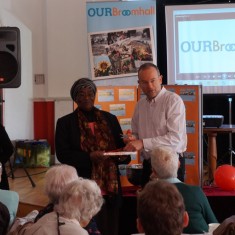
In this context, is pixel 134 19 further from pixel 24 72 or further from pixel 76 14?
pixel 24 72

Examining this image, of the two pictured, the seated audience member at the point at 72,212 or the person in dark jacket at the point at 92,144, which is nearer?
the seated audience member at the point at 72,212

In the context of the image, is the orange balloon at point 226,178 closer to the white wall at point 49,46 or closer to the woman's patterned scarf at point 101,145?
the woman's patterned scarf at point 101,145

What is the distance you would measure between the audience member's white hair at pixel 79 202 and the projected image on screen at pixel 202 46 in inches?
167

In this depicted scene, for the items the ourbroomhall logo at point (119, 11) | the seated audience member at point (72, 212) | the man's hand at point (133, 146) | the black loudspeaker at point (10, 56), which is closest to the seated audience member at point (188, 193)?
the man's hand at point (133, 146)

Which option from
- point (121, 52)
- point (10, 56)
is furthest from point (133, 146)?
point (121, 52)

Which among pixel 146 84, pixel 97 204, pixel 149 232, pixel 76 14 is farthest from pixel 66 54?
pixel 149 232

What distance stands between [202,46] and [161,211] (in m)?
4.89

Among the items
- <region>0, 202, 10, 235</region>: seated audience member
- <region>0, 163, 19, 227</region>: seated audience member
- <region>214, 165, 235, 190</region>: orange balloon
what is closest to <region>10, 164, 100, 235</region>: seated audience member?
<region>0, 202, 10, 235</region>: seated audience member

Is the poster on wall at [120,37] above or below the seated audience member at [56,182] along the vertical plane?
above

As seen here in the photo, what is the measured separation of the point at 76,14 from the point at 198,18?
238cm

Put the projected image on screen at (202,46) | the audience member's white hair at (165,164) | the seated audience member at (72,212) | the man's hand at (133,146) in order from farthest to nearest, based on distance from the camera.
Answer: the projected image on screen at (202,46), the man's hand at (133,146), the audience member's white hair at (165,164), the seated audience member at (72,212)

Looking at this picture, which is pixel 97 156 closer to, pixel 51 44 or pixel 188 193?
pixel 188 193

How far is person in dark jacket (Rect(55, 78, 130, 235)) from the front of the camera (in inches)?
118

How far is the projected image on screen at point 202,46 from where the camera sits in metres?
5.96
